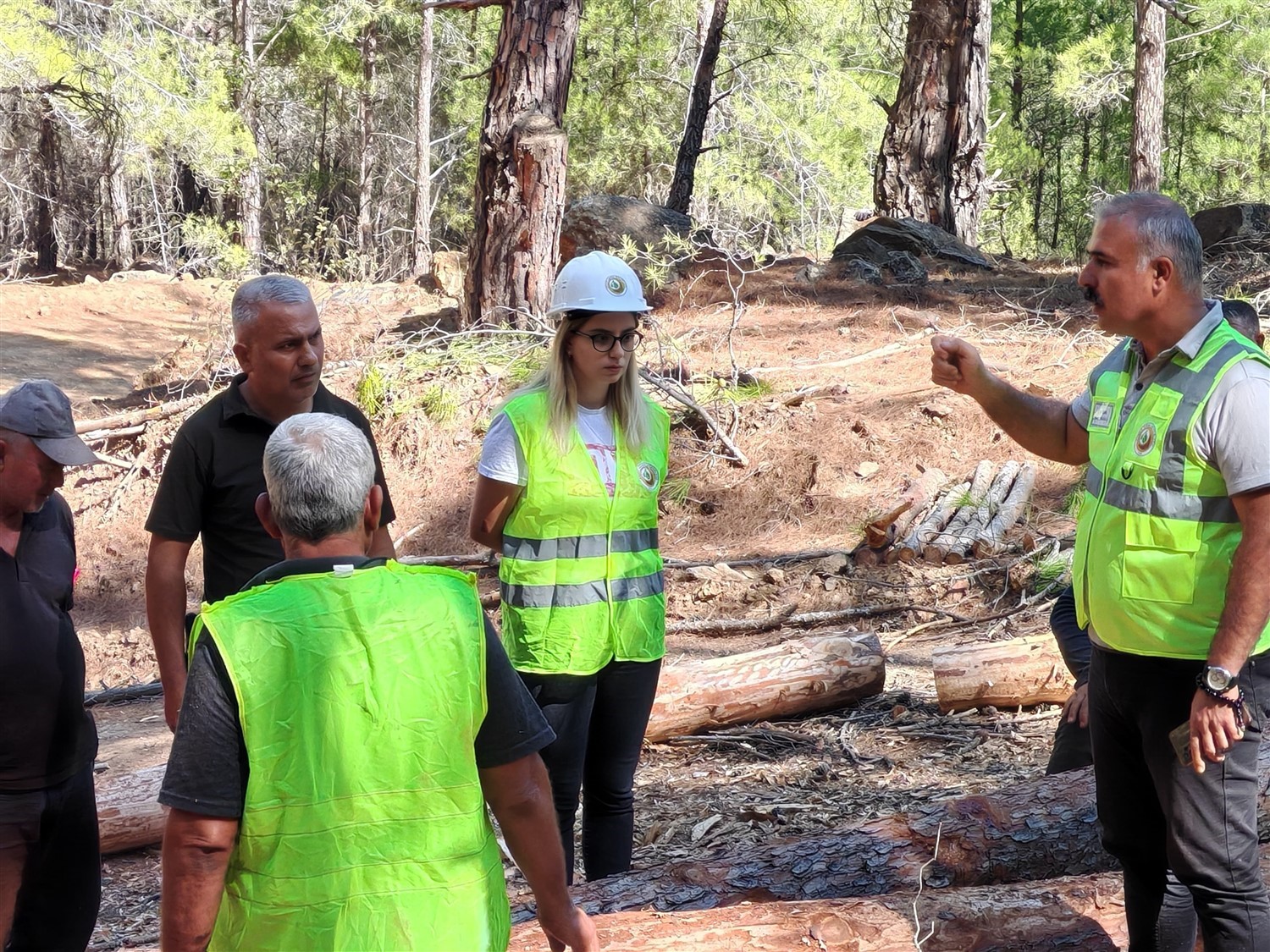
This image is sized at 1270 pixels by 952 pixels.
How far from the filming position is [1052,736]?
17.0 feet

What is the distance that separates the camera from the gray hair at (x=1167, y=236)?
109 inches

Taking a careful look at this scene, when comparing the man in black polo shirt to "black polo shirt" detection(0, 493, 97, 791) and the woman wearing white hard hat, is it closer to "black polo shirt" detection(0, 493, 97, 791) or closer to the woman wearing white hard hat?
"black polo shirt" detection(0, 493, 97, 791)

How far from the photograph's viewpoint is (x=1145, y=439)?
275cm

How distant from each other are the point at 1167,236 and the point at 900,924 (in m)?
1.81

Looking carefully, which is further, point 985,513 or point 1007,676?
point 985,513

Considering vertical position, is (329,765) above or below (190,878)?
above

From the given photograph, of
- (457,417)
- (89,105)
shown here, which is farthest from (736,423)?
(89,105)

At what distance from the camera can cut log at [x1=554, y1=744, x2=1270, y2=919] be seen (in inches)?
133

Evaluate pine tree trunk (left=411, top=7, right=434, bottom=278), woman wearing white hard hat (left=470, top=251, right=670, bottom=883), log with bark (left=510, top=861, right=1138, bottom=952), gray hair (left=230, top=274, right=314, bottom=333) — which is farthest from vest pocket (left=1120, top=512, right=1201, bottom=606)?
pine tree trunk (left=411, top=7, right=434, bottom=278)

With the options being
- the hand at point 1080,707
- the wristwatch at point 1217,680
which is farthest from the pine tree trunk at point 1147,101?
the wristwatch at point 1217,680

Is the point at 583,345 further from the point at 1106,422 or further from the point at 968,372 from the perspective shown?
the point at 1106,422

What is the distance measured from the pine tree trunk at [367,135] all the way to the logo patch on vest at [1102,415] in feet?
81.6

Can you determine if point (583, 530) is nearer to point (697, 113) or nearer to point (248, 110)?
point (697, 113)

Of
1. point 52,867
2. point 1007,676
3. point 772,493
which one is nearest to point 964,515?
point 772,493
